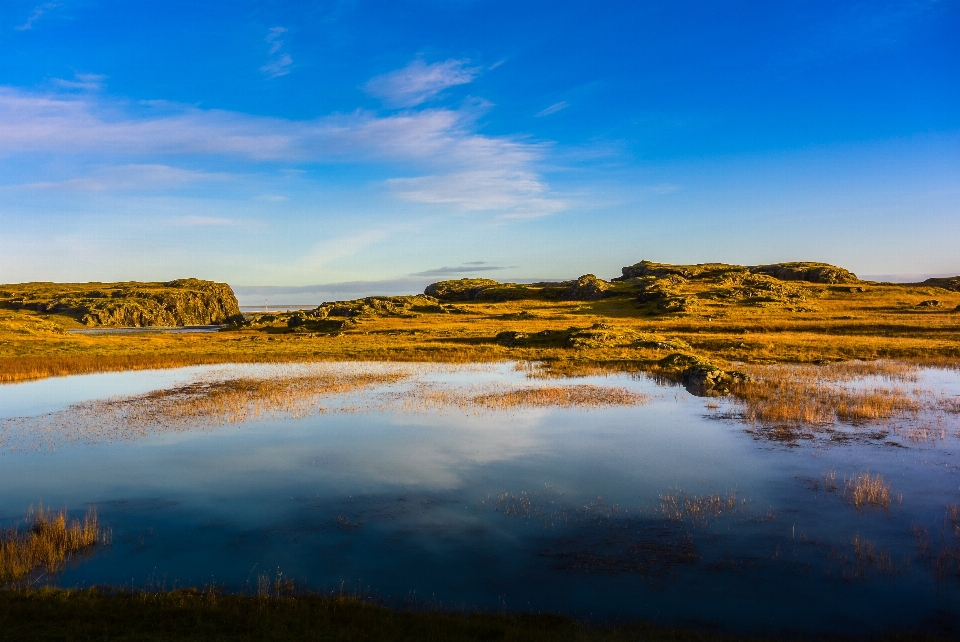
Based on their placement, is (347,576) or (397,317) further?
(397,317)

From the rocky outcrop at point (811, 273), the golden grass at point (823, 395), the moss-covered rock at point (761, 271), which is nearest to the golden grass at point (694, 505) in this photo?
the golden grass at point (823, 395)

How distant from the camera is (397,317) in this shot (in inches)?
4296

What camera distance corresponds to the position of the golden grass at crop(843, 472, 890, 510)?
54.0 ft

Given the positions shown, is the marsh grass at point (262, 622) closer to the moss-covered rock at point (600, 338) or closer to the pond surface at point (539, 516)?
the pond surface at point (539, 516)

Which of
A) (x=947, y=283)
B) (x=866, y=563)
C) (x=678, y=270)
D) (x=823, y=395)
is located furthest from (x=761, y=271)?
(x=866, y=563)

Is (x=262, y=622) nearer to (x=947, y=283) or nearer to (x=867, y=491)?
(x=867, y=491)

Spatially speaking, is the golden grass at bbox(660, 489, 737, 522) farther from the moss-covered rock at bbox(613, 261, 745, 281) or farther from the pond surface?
the moss-covered rock at bbox(613, 261, 745, 281)

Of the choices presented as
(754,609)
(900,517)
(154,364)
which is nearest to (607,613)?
(754,609)

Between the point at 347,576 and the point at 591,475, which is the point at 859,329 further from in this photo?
the point at 347,576

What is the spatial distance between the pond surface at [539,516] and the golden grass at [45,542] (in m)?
0.51

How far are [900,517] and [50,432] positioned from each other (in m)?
32.6

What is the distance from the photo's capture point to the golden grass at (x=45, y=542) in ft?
42.2

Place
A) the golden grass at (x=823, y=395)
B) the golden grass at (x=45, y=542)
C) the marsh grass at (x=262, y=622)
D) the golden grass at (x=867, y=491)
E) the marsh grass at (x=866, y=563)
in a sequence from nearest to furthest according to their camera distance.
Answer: the marsh grass at (x=262, y=622) < the marsh grass at (x=866, y=563) < the golden grass at (x=45, y=542) < the golden grass at (x=867, y=491) < the golden grass at (x=823, y=395)

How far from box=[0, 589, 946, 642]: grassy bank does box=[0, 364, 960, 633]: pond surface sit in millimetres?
912
